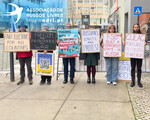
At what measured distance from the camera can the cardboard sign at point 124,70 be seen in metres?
6.83

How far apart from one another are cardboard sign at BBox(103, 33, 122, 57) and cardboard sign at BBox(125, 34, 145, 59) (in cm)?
25

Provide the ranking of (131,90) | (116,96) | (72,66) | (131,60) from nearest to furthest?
(116,96) < (131,90) < (131,60) < (72,66)

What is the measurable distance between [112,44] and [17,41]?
2.99 metres

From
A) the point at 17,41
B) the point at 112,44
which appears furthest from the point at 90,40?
the point at 17,41

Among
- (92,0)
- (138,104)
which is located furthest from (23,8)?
(92,0)

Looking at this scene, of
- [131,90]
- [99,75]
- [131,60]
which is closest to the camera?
[131,90]

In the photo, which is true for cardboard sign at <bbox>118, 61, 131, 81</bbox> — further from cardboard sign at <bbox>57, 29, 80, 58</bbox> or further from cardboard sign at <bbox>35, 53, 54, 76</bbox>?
cardboard sign at <bbox>35, 53, 54, 76</bbox>

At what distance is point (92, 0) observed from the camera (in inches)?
4663

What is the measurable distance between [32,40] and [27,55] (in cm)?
50

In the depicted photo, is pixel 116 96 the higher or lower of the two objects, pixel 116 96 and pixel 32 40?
the lower

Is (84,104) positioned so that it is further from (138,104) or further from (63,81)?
(63,81)

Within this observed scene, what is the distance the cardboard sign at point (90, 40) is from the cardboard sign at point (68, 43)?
0.22 meters

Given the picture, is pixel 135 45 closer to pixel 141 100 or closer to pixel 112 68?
pixel 112 68

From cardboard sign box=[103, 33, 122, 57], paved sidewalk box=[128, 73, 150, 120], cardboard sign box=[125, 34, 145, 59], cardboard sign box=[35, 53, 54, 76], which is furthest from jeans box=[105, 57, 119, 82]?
cardboard sign box=[35, 53, 54, 76]
